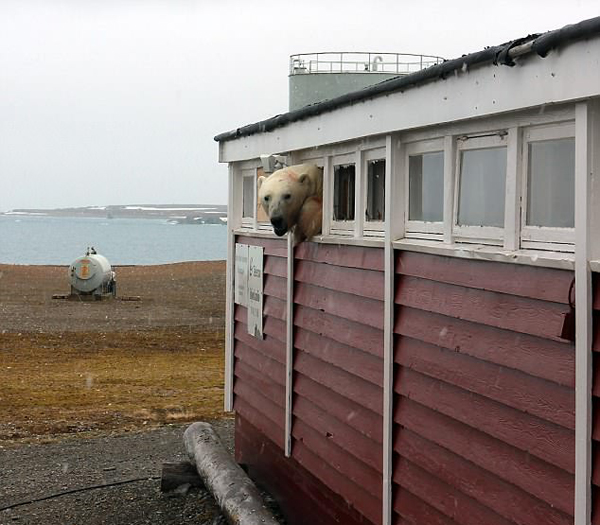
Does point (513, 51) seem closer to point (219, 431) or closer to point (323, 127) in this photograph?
point (323, 127)

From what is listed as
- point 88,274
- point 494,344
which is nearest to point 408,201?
point 494,344

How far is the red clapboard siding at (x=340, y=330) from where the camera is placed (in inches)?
264

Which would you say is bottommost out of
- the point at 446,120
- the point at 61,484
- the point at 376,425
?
the point at 61,484

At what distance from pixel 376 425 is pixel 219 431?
6.96 meters

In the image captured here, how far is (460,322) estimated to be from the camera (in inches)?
215

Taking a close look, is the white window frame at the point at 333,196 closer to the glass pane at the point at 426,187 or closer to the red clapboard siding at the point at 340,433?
the glass pane at the point at 426,187

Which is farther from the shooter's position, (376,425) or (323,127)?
(323,127)

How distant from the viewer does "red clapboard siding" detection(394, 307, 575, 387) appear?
4.49 m

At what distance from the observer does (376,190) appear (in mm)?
6984

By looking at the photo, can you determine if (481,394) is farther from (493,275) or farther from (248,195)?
(248,195)

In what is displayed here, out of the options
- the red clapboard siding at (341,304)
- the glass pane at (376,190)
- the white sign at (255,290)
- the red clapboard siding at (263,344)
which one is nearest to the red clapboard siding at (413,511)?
the red clapboard siding at (341,304)

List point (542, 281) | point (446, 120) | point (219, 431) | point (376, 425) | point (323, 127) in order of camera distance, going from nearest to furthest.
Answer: point (542, 281), point (446, 120), point (376, 425), point (323, 127), point (219, 431)

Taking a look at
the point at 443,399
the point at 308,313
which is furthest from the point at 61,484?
the point at 443,399

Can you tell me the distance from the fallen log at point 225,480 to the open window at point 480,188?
11.4ft
